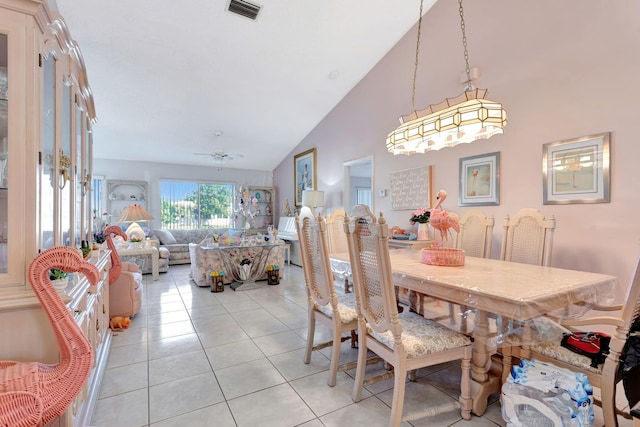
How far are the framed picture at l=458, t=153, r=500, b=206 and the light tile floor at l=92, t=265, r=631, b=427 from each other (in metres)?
1.91

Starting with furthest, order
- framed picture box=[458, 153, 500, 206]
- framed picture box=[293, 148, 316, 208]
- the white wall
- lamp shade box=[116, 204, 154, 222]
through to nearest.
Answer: the white wall
framed picture box=[293, 148, 316, 208]
lamp shade box=[116, 204, 154, 222]
framed picture box=[458, 153, 500, 206]

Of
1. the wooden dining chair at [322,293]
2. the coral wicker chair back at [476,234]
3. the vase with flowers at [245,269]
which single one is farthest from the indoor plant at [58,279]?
the vase with flowers at [245,269]

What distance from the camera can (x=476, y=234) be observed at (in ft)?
9.30

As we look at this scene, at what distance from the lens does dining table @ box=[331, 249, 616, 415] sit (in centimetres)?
140

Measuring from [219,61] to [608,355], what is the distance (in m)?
4.71

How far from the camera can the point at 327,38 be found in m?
3.93

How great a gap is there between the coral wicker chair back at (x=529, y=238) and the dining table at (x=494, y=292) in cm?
32

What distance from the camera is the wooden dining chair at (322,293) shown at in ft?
6.48

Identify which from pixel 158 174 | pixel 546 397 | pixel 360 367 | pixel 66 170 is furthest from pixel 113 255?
pixel 158 174

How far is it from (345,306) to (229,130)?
15.7 feet

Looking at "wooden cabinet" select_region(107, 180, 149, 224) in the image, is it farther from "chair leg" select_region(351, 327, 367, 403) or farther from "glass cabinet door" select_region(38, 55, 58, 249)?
"chair leg" select_region(351, 327, 367, 403)

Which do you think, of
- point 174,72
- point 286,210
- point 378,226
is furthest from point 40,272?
point 286,210

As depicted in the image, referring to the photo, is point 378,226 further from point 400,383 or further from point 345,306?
point 345,306

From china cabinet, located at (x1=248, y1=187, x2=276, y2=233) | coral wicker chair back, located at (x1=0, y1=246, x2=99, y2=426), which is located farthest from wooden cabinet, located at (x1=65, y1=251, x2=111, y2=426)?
china cabinet, located at (x1=248, y1=187, x2=276, y2=233)
